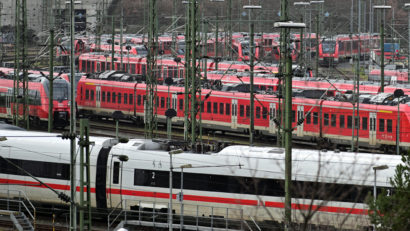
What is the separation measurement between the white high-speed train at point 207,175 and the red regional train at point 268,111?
9943 millimetres

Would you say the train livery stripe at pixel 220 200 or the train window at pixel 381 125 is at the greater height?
the train window at pixel 381 125

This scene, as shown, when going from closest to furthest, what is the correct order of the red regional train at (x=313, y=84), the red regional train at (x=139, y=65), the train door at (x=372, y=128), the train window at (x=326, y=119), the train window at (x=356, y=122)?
the train window at (x=356, y=122), the train door at (x=372, y=128), the train window at (x=326, y=119), the red regional train at (x=313, y=84), the red regional train at (x=139, y=65)

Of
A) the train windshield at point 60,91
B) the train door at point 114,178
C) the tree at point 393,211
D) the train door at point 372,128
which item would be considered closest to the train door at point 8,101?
the train windshield at point 60,91

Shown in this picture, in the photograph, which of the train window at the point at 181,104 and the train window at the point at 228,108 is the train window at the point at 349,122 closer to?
the train window at the point at 228,108

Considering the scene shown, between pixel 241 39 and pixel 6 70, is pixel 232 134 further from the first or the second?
pixel 241 39

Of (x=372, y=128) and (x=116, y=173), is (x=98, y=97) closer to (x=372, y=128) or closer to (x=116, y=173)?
(x=372, y=128)

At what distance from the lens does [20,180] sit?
3294 cm

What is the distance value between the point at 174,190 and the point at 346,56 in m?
66.8

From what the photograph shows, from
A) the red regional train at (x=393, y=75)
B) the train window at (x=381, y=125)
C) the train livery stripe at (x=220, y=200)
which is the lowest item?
the train livery stripe at (x=220, y=200)

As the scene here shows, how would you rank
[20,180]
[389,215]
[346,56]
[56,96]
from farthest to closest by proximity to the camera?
[346,56]
[56,96]
[20,180]
[389,215]

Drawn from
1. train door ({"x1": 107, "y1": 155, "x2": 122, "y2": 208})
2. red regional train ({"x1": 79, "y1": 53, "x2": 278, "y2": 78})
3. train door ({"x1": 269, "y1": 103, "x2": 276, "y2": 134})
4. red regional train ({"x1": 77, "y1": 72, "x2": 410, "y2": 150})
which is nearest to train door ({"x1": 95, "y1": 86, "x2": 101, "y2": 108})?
red regional train ({"x1": 77, "y1": 72, "x2": 410, "y2": 150})

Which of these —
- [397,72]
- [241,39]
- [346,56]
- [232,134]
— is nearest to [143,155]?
[232,134]

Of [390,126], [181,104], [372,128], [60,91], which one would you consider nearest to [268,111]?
[181,104]

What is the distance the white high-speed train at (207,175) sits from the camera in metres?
27.9
